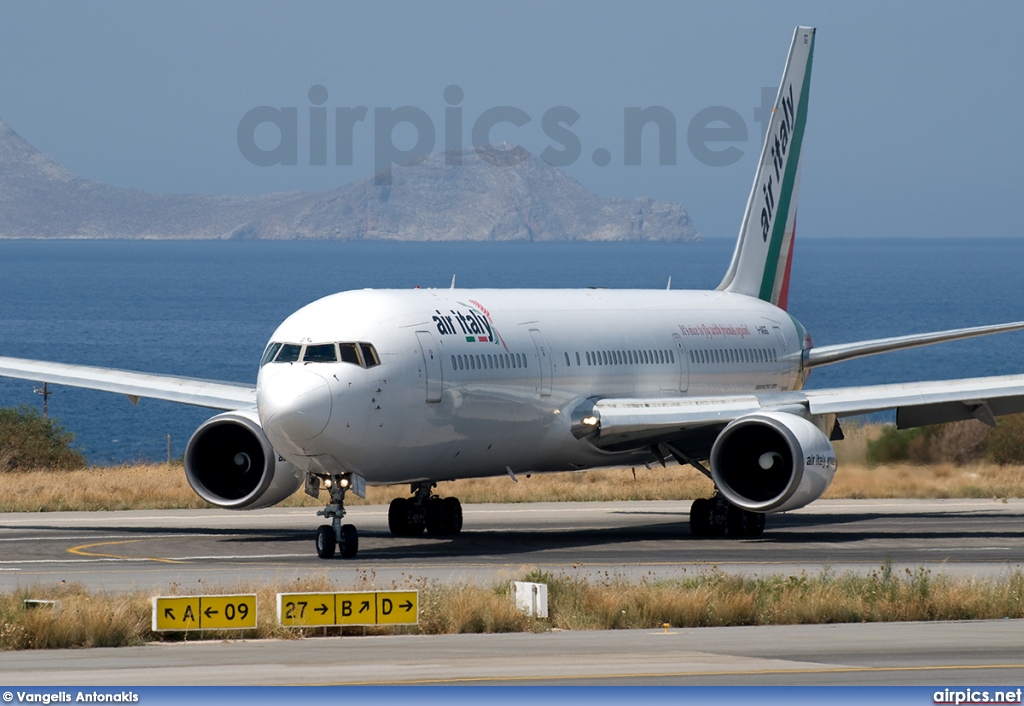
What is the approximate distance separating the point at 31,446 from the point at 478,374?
3151 centimetres

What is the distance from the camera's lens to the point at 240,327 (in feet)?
541

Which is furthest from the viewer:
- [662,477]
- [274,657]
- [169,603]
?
[662,477]

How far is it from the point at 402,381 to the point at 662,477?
26590mm

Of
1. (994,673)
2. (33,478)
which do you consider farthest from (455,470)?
(33,478)

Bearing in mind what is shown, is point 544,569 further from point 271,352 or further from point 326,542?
point 271,352

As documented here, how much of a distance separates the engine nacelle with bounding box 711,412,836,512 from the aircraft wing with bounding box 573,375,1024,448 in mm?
635

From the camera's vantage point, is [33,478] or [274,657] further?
[33,478]

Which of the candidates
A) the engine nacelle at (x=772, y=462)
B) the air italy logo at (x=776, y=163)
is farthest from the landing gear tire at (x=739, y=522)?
the air italy logo at (x=776, y=163)

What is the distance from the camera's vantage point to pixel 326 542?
28.8 m

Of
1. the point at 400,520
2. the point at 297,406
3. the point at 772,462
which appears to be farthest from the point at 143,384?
the point at 772,462

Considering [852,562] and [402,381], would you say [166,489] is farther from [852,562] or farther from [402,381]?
[852,562]

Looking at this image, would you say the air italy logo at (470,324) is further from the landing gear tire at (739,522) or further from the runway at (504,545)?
the landing gear tire at (739,522)

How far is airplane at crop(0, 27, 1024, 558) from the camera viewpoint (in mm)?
29031

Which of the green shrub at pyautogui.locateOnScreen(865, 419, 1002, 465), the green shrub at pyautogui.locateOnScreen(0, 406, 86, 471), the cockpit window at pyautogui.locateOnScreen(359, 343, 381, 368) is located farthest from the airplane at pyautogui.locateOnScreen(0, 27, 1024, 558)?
the green shrub at pyautogui.locateOnScreen(0, 406, 86, 471)
